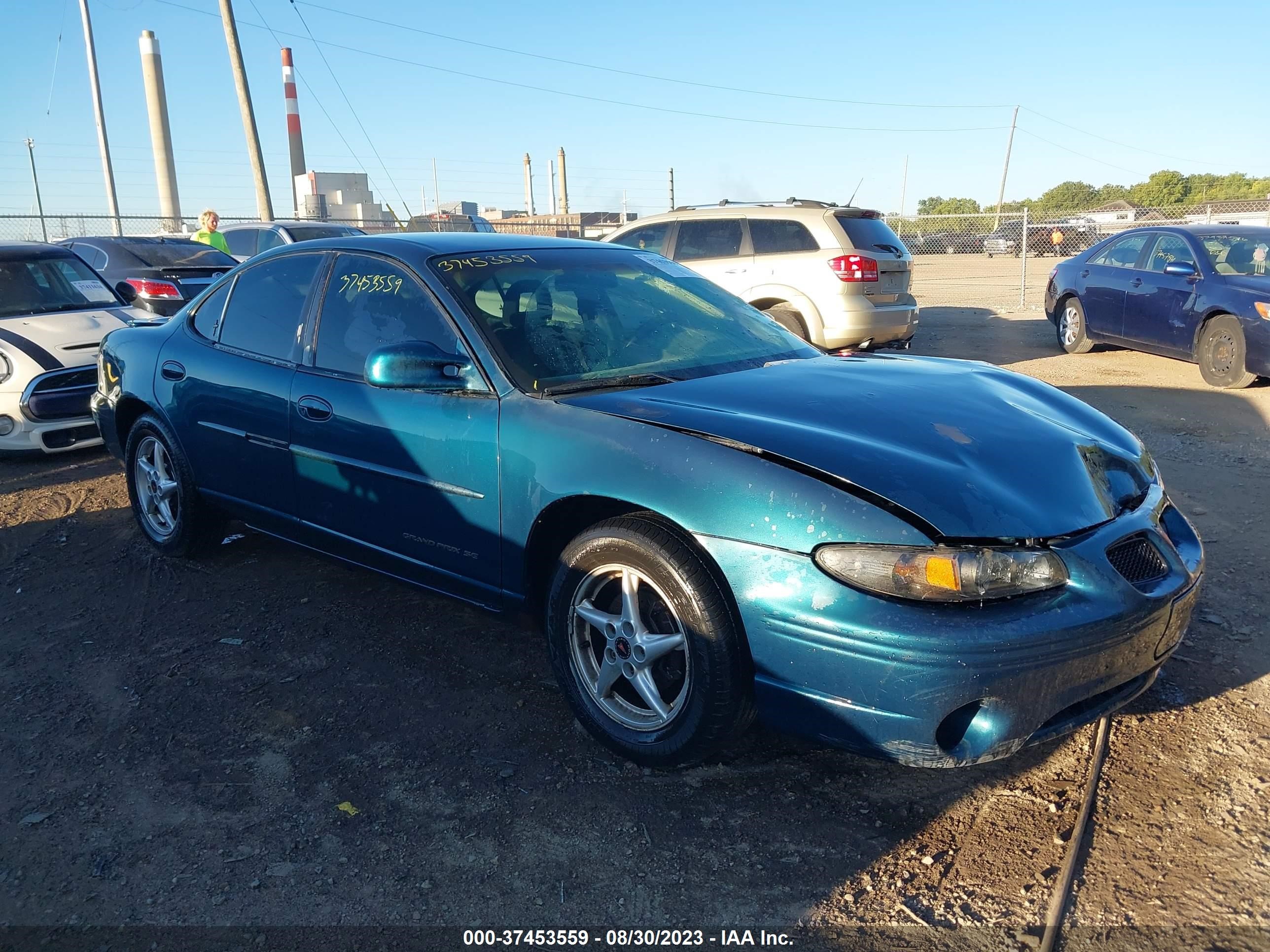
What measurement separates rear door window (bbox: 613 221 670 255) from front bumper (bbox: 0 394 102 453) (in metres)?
5.75

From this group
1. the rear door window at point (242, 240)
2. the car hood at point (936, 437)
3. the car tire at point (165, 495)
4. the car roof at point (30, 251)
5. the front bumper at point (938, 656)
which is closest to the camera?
the front bumper at point (938, 656)

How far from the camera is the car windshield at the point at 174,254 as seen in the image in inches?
441

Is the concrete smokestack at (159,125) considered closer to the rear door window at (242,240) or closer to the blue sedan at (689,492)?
the rear door window at (242,240)

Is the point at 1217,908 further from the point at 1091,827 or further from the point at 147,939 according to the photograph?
the point at 147,939

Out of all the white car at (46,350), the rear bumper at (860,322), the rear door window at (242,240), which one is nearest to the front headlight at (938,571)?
the white car at (46,350)

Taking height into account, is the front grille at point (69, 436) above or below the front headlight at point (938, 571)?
below

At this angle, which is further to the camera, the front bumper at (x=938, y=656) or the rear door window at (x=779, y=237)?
the rear door window at (x=779, y=237)

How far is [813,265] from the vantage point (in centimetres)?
962

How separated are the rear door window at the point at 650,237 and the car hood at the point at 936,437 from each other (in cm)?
745

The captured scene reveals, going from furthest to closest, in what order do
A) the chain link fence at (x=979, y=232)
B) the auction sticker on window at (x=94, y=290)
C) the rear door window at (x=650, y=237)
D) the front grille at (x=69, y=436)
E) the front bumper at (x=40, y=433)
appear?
the chain link fence at (x=979, y=232) → the rear door window at (x=650, y=237) → the auction sticker on window at (x=94, y=290) → the front grille at (x=69, y=436) → the front bumper at (x=40, y=433)

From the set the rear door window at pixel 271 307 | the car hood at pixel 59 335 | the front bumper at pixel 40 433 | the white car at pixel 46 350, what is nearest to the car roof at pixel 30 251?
the white car at pixel 46 350

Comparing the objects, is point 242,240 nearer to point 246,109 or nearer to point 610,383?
point 246,109

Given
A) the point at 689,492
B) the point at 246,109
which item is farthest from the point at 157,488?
the point at 246,109

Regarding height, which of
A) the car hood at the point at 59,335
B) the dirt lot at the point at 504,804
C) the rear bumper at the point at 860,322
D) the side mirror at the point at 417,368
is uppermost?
the side mirror at the point at 417,368
